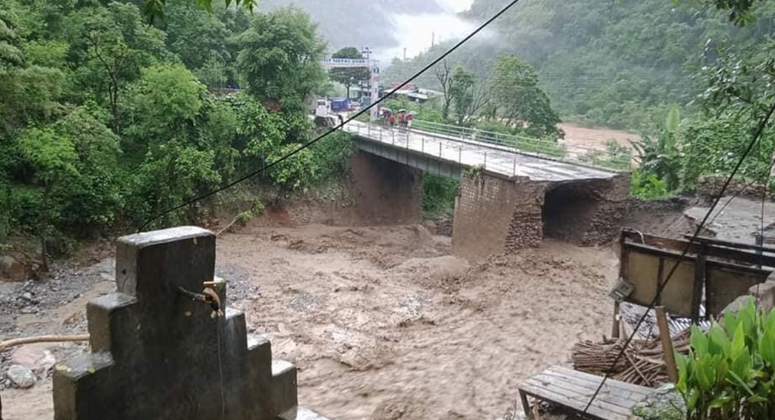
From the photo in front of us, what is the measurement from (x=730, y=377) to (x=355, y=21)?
123 m

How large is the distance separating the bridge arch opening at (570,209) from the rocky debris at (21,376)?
15.9 meters

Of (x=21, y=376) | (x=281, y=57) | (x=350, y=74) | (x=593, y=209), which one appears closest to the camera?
(x=21, y=376)

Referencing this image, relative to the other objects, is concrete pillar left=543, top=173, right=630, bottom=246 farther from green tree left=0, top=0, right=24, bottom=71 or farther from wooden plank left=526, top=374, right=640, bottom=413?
Answer: green tree left=0, top=0, right=24, bottom=71

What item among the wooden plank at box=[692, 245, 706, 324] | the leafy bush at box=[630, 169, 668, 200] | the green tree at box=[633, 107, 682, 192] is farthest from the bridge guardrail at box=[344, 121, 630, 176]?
the wooden plank at box=[692, 245, 706, 324]

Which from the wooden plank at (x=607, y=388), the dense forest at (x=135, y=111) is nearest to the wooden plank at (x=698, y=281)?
the wooden plank at (x=607, y=388)

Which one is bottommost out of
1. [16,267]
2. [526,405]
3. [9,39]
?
[16,267]

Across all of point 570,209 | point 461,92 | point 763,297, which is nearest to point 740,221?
point 570,209

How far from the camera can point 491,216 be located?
1991 cm

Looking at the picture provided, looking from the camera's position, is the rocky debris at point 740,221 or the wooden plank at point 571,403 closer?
the wooden plank at point 571,403

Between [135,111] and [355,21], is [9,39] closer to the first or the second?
[135,111]

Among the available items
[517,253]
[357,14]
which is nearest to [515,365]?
[517,253]

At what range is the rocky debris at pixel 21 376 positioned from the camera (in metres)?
10.6

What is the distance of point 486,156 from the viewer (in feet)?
77.1

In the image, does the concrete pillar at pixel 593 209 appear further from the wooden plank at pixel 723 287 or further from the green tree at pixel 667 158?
the wooden plank at pixel 723 287
